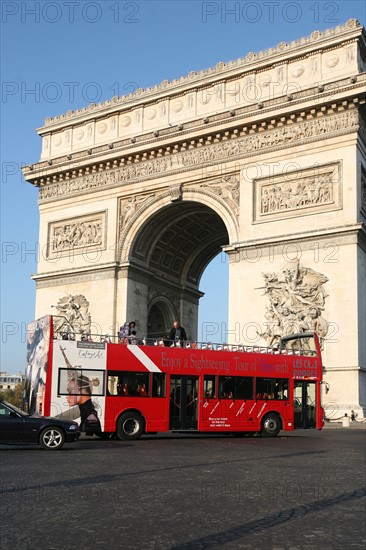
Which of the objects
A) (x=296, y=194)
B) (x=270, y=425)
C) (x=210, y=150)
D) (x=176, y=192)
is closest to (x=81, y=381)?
(x=270, y=425)

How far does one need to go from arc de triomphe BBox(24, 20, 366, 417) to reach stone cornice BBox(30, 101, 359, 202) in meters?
0.06

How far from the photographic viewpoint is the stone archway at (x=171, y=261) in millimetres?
34062

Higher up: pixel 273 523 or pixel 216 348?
pixel 216 348

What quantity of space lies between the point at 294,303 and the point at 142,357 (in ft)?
34.8

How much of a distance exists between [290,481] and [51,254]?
94.3 feet

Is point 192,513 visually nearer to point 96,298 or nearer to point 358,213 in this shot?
point 358,213

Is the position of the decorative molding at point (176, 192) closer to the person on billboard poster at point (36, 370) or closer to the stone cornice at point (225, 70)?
the stone cornice at point (225, 70)

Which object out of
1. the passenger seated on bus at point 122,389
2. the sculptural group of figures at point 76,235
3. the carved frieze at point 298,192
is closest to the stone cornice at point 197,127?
the carved frieze at point 298,192

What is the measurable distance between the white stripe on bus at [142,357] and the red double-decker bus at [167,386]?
0.01 meters

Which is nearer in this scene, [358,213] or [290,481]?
[290,481]

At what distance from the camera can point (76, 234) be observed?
117ft

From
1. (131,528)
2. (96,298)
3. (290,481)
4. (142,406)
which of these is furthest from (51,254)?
(131,528)

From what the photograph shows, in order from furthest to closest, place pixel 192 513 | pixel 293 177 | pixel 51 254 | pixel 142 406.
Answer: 1. pixel 51 254
2. pixel 293 177
3. pixel 142 406
4. pixel 192 513

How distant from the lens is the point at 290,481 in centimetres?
941
